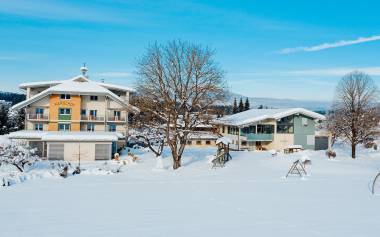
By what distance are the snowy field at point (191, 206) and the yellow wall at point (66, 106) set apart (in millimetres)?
19524

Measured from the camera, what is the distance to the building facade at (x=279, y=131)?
150 feet

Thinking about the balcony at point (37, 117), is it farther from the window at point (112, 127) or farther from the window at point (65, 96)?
the window at point (112, 127)

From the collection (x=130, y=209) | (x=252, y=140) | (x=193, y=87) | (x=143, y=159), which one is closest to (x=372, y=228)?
(x=130, y=209)

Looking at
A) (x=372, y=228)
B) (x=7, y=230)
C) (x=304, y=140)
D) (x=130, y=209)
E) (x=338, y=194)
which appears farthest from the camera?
(x=304, y=140)

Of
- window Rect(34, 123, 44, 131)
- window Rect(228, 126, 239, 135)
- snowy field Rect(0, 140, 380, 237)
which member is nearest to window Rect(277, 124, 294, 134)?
window Rect(228, 126, 239, 135)

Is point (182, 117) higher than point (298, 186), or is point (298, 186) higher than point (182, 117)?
point (182, 117)

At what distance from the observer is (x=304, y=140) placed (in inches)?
1839

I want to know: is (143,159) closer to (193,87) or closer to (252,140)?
(193,87)

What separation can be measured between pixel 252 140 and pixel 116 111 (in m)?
17.7

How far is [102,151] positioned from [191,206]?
22.6 m

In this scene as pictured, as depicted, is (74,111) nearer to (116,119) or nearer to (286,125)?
(116,119)

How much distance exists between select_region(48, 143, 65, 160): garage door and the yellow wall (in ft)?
26.3

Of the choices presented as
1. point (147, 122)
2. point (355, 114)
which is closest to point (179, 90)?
point (147, 122)

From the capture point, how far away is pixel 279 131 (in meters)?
46.3
